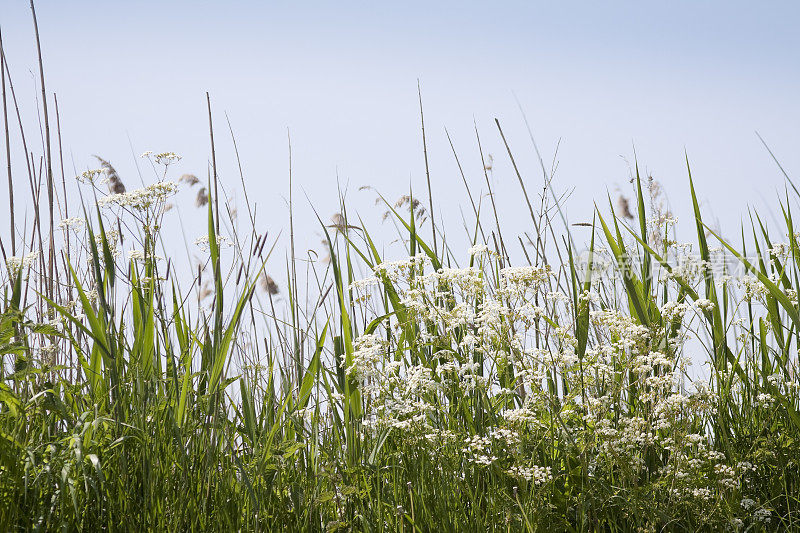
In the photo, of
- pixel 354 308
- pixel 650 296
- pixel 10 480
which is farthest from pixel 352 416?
pixel 650 296

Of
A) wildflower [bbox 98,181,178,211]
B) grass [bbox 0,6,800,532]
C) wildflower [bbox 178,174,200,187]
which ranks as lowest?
grass [bbox 0,6,800,532]

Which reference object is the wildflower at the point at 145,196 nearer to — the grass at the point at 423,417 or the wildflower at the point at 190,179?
the grass at the point at 423,417

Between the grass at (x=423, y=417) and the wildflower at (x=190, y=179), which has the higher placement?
the wildflower at (x=190, y=179)

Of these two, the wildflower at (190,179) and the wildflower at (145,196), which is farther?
the wildflower at (190,179)

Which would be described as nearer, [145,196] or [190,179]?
[145,196]

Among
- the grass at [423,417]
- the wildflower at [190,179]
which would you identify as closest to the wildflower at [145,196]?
the grass at [423,417]

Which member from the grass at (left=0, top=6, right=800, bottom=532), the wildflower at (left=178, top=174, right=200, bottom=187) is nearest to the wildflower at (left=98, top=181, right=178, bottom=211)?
the grass at (left=0, top=6, right=800, bottom=532)

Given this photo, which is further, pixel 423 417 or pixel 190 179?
pixel 190 179

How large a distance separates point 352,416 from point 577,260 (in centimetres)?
111

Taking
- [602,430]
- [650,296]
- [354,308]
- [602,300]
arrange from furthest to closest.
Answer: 1. [354,308]
2. [602,300]
3. [650,296]
4. [602,430]

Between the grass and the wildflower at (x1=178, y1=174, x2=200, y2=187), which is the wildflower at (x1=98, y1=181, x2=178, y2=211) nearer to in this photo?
A: the grass

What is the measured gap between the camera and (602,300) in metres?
2.55

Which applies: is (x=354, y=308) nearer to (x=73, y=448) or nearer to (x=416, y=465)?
(x=416, y=465)

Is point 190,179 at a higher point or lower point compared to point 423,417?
higher
